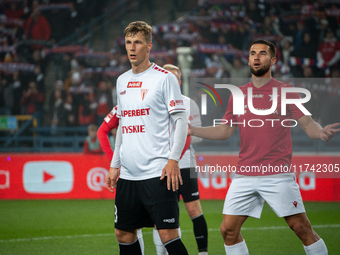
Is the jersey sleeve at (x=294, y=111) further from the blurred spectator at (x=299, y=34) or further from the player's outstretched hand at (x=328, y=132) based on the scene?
the blurred spectator at (x=299, y=34)

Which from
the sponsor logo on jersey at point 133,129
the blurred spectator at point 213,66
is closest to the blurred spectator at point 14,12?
the blurred spectator at point 213,66

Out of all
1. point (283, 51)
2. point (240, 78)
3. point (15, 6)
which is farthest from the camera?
point (15, 6)

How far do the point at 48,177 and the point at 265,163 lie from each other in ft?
23.8

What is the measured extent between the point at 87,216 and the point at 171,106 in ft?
17.7

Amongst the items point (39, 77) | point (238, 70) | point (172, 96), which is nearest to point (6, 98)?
point (39, 77)

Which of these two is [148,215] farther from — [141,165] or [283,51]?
[283,51]

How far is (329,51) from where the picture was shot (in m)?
13.1

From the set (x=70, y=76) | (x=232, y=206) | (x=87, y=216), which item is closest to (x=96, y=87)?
(x=70, y=76)

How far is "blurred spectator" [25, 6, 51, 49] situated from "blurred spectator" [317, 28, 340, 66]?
29.1 feet

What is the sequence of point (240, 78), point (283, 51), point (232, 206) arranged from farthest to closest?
point (283, 51) < point (240, 78) < point (232, 206)

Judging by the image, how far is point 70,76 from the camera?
49.8 ft

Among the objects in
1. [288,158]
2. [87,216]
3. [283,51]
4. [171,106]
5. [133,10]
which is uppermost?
[133,10]

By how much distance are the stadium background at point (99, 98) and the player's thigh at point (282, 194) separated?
220 centimetres

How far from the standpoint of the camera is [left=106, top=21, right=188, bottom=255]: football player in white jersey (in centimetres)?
336
